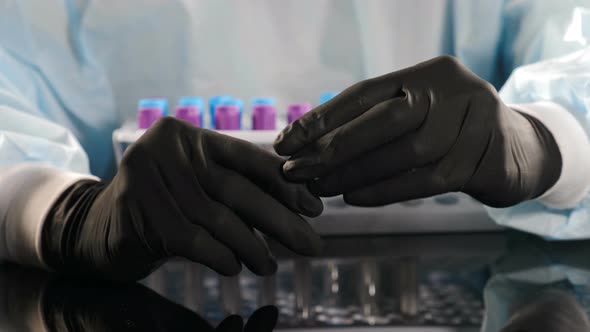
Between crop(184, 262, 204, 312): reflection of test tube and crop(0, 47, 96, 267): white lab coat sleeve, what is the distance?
15 centimetres

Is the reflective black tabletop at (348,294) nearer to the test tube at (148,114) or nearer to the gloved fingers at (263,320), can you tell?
the gloved fingers at (263,320)

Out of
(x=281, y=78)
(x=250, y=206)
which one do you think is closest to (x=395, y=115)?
(x=250, y=206)

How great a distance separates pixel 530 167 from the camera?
0.80 metres

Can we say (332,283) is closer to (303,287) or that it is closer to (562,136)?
(303,287)

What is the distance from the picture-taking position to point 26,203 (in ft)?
2.72

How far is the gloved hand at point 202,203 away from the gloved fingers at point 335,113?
0.11 ft

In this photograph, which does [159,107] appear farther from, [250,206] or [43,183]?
[250,206]

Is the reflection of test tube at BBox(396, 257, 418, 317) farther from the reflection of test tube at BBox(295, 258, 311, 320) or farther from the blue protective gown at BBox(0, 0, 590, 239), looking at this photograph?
the blue protective gown at BBox(0, 0, 590, 239)

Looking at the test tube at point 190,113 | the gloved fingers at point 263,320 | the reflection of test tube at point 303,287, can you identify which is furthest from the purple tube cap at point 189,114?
the gloved fingers at point 263,320

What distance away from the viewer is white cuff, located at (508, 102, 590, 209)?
0.85 meters

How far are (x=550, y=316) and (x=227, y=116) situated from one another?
461mm

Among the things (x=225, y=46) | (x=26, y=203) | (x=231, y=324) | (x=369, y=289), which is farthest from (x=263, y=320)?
(x=225, y=46)

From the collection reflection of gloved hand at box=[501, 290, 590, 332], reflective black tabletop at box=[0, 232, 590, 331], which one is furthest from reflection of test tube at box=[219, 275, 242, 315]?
reflection of gloved hand at box=[501, 290, 590, 332]

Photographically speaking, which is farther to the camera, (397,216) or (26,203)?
(397,216)
